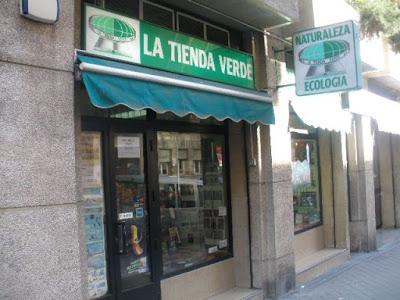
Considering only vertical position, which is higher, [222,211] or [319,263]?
[222,211]

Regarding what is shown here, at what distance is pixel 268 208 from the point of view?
7.74 metres

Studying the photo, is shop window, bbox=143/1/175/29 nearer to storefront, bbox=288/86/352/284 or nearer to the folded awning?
the folded awning

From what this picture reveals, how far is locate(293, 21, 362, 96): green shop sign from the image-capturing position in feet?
24.0

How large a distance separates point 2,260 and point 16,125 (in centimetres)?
103

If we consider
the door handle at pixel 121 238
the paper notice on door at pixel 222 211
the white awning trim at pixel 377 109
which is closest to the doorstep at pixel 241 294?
the paper notice on door at pixel 222 211

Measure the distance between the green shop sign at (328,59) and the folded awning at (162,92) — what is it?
918 mm

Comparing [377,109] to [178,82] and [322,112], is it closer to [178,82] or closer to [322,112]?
Result: [322,112]

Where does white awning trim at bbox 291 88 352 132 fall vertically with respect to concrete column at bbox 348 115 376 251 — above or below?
above

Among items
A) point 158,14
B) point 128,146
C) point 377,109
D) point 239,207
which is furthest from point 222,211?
point 377,109

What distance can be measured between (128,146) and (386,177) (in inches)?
440

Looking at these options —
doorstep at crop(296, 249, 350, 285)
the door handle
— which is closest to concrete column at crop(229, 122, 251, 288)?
doorstep at crop(296, 249, 350, 285)

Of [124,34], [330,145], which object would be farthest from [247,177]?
[330,145]

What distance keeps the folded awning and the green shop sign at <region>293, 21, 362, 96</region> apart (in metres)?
0.92

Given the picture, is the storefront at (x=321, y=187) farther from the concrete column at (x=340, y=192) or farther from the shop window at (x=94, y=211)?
the shop window at (x=94, y=211)
